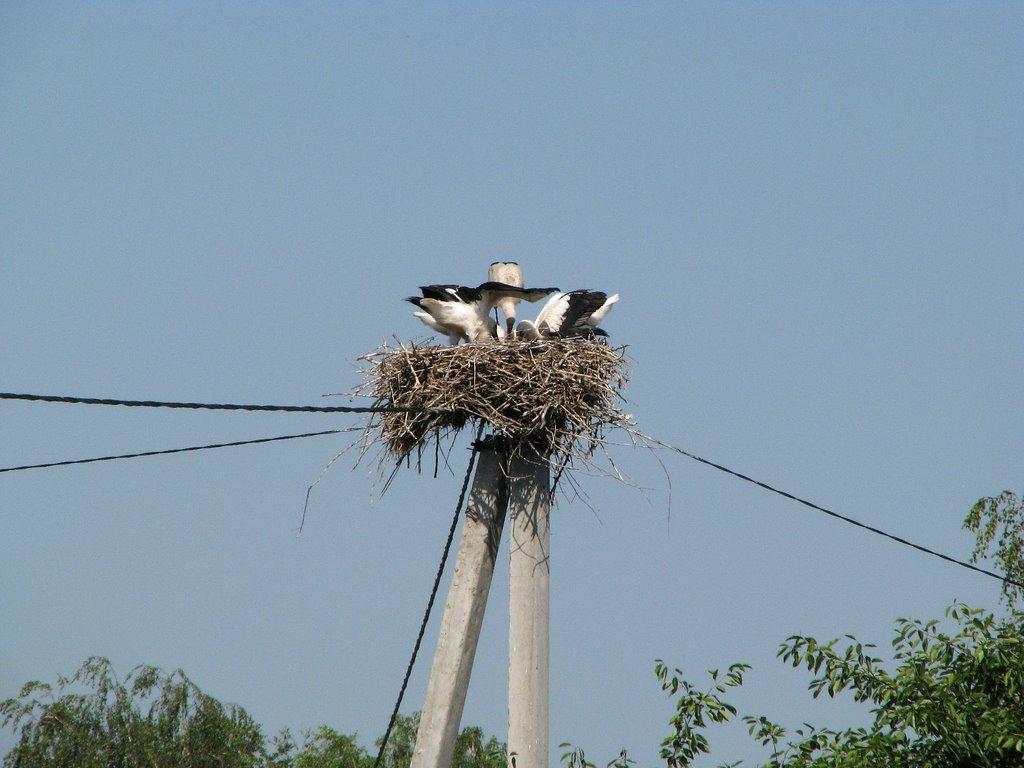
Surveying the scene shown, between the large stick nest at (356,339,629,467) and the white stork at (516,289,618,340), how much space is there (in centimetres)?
60

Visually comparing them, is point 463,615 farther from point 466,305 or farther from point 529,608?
point 466,305

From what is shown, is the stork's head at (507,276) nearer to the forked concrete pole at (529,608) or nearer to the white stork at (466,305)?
the white stork at (466,305)

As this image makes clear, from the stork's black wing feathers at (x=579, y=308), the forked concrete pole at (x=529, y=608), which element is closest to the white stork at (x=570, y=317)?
the stork's black wing feathers at (x=579, y=308)

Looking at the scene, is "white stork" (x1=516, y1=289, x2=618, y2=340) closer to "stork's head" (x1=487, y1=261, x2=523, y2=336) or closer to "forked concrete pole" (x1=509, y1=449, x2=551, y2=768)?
"stork's head" (x1=487, y1=261, x2=523, y2=336)

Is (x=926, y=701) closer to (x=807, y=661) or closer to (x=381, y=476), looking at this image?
(x=807, y=661)

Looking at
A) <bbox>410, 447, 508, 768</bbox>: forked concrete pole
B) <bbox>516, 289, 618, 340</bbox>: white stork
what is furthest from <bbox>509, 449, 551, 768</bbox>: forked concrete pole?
<bbox>516, 289, 618, 340</bbox>: white stork

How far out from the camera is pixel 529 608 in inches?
318

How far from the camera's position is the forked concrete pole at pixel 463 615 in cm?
777

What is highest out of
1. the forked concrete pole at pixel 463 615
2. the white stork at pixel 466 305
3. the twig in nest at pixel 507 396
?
the white stork at pixel 466 305

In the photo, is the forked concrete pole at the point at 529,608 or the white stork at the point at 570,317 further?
the white stork at the point at 570,317

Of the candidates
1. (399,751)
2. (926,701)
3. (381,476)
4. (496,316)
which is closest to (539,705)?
(381,476)

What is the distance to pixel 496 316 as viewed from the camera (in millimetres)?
9867

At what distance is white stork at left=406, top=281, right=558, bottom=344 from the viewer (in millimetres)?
9555

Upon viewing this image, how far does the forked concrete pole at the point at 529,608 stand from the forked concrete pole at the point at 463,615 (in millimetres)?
115
